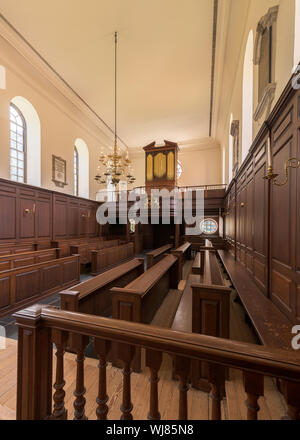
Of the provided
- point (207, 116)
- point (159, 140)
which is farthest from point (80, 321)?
point (159, 140)

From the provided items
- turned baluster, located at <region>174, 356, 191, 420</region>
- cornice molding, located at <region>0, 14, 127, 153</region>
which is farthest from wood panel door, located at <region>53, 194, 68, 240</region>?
turned baluster, located at <region>174, 356, 191, 420</region>

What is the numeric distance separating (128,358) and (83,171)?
10199 millimetres

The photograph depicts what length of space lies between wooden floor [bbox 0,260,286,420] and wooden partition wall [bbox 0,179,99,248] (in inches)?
192

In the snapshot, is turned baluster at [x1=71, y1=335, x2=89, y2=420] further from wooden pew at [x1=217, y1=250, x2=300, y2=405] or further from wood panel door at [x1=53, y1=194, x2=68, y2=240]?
wood panel door at [x1=53, y1=194, x2=68, y2=240]

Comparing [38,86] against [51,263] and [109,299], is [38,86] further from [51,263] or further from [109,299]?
[109,299]

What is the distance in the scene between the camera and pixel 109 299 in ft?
11.3

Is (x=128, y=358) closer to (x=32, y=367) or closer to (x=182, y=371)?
(x=182, y=371)

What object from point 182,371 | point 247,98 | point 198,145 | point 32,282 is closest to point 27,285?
point 32,282

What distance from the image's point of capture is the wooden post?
3.39 ft

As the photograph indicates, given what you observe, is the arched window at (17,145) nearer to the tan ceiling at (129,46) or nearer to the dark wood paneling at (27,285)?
the tan ceiling at (129,46)

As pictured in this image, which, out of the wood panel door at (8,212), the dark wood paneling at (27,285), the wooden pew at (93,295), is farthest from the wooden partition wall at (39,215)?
the wooden pew at (93,295)

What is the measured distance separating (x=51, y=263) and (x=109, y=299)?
1.76 m

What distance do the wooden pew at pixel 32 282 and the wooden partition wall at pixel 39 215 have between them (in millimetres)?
2532

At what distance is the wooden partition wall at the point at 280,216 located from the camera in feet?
5.76
